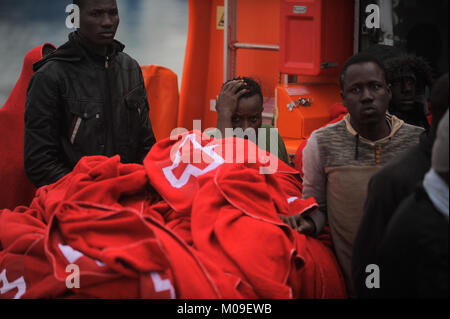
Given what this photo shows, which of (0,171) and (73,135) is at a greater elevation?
(73,135)

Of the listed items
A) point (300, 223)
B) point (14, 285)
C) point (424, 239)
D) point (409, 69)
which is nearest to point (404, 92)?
point (409, 69)

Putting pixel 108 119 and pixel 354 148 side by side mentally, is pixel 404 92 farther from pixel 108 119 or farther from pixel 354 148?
pixel 108 119

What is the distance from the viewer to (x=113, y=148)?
2877 millimetres

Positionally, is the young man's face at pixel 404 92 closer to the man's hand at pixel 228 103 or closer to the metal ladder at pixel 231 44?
the man's hand at pixel 228 103

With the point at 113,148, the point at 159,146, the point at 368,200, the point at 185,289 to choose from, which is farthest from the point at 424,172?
the point at 113,148

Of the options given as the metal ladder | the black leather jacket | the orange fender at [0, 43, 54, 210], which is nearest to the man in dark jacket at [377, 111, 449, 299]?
the black leather jacket

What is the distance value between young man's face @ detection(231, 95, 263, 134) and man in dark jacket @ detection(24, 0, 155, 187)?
57cm

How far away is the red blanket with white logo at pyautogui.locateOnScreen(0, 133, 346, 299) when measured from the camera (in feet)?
5.56

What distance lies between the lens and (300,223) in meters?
2.06

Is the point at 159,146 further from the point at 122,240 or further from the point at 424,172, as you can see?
the point at 424,172

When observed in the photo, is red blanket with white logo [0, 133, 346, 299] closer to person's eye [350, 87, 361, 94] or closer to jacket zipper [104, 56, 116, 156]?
person's eye [350, 87, 361, 94]

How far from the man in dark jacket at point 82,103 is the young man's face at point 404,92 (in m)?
1.29

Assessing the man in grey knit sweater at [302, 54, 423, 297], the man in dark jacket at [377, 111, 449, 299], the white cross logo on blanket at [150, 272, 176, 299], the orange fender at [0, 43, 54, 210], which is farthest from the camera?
the orange fender at [0, 43, 54, 210]

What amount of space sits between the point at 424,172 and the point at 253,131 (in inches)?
47.8
